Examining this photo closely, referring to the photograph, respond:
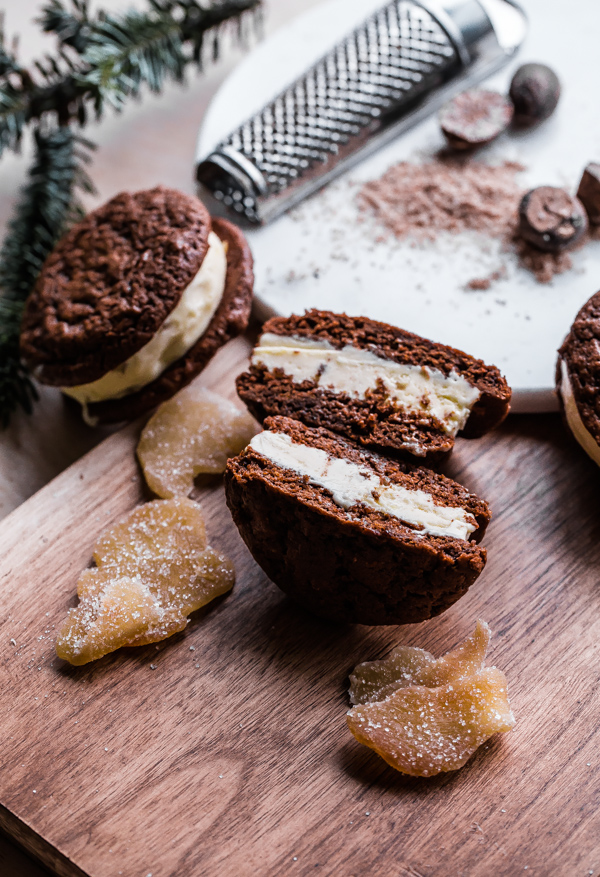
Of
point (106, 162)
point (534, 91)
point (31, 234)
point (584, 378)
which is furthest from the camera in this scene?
point (106, 162)

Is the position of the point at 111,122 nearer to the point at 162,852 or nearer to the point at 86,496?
the point at 86,496

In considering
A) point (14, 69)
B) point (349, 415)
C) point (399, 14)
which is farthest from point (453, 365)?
point (14, 69)

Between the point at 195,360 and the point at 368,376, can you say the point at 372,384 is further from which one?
the point at 195,360

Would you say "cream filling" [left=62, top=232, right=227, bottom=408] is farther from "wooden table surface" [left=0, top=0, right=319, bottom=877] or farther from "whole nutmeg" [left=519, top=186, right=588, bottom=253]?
"whole nutmeg" [left=519, top=186, right=588, bottom=253]

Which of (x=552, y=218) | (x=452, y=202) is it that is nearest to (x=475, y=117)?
(x=452, y=202)

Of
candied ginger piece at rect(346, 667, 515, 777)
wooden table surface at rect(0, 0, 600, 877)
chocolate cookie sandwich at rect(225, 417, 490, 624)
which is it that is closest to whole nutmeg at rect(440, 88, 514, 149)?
wooden table surface at rect(0, 0, 600, 877)
